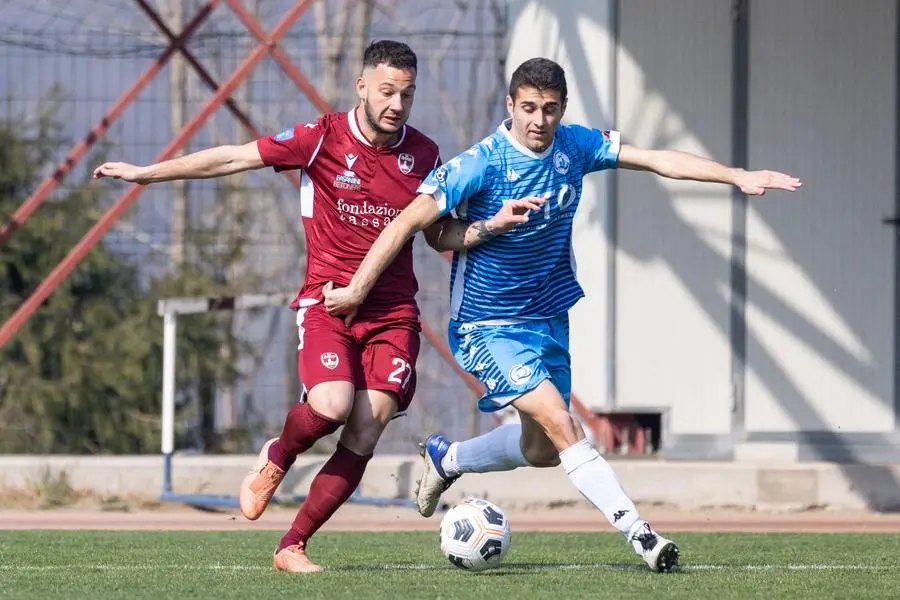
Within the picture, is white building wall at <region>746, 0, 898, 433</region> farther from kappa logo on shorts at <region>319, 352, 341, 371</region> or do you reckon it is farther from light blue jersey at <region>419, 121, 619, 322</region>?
kappa logo on shorts at <region>319, 352, 341, 371</region>

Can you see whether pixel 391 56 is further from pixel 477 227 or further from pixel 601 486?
pixel 601 486

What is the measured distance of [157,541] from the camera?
328 inches

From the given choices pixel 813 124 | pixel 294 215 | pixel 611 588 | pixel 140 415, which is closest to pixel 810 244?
pixel 813 124

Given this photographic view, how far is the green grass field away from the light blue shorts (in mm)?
712

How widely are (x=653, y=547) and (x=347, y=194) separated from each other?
72.4 inches

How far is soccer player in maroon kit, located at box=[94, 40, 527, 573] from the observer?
6434mm

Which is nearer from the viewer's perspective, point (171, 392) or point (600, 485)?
point (600, 485)

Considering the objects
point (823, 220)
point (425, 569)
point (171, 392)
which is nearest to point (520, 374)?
point (425, 569)

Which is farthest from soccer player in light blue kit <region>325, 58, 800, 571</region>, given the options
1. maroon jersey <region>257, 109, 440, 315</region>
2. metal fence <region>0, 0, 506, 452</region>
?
metal fence <region>0, 0, 506, 452</region>

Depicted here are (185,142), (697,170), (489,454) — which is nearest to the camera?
(697,170)

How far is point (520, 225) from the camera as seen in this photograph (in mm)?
6434

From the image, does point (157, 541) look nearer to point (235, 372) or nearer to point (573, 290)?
point (573, 290)

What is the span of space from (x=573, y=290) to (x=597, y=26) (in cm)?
512

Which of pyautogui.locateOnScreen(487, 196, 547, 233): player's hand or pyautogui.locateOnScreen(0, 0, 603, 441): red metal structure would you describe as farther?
pyautogui.locateOnScreen(0, 0, 603, 441): red metal structure
